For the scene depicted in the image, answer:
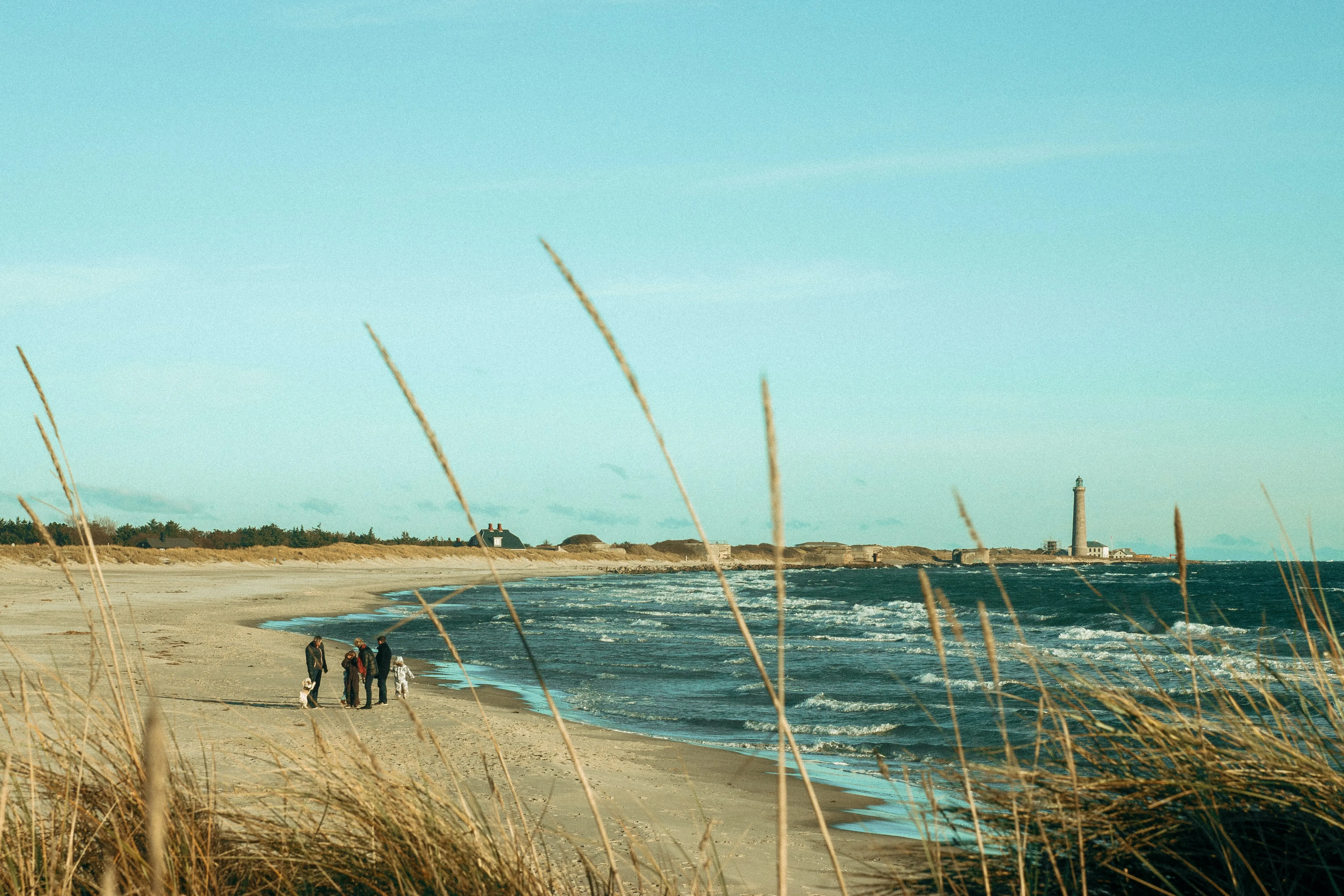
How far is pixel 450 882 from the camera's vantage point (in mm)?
2729

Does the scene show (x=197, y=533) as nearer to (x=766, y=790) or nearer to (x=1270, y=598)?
(x=1270, y=598)

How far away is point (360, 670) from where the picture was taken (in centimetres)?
1578

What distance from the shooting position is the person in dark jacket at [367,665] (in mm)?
15625

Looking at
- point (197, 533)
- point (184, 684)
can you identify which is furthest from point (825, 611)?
point (197, 533)

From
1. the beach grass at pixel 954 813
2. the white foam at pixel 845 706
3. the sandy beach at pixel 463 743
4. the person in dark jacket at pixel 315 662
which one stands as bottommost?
the white foam at pixel 845 706

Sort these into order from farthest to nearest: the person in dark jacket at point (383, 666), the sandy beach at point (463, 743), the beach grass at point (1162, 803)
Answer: the person in dark jacket at point (383, 666)
the sandy beach at point (463, 743)
the beach grass at point (1162, 803)

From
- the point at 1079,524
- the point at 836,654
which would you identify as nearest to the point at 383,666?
the point at 836,654

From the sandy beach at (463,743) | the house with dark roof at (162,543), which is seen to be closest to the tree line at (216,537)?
the house with dark roof at (162,543)

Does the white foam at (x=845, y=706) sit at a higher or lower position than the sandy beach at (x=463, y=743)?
lower

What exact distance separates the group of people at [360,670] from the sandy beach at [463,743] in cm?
31

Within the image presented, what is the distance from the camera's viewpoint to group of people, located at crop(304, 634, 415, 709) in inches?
593

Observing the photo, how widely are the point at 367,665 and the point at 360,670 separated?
0.15 metres

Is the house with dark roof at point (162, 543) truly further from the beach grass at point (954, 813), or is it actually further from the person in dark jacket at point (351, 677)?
the beach grass at point (954, 813)

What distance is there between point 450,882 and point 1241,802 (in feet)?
6.74
